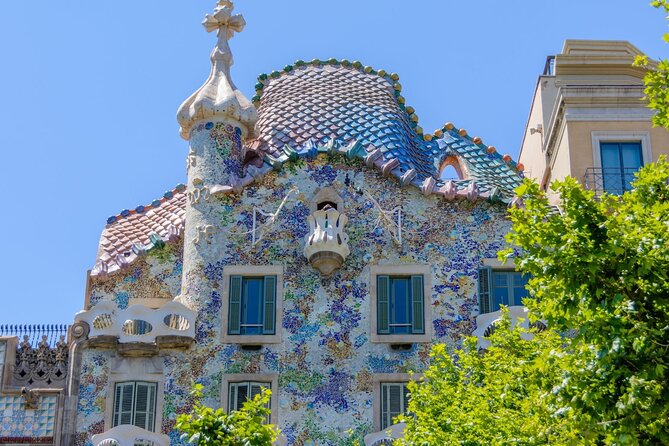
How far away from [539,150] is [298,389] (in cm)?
826

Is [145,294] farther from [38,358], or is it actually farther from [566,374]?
[566,374]

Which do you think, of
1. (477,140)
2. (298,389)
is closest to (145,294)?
(298,389)

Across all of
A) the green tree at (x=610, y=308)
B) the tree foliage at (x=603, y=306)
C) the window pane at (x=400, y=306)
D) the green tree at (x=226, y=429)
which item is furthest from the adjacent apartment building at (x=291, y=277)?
the green tree at (x=610, y=308)

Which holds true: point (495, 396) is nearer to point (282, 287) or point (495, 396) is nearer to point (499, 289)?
point (499, 289)

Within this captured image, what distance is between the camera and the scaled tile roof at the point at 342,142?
94.4 feet

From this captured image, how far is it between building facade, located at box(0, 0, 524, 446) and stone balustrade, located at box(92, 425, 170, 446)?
3 cm

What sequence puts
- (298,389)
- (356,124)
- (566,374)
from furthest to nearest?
(356,124), (298,389), (566,374)

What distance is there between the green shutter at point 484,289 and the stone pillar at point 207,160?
15.4 ft

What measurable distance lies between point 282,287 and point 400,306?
6.96ft

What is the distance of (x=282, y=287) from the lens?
27.9 meters

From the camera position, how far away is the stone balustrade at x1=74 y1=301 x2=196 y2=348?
89.4 ft

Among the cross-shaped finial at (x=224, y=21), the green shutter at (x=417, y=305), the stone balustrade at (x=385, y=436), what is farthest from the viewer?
the cross-shaped finial at (x=224, y=21)

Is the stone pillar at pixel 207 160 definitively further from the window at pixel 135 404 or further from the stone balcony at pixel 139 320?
the window at pixel 135 404

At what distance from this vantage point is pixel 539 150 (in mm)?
32094
